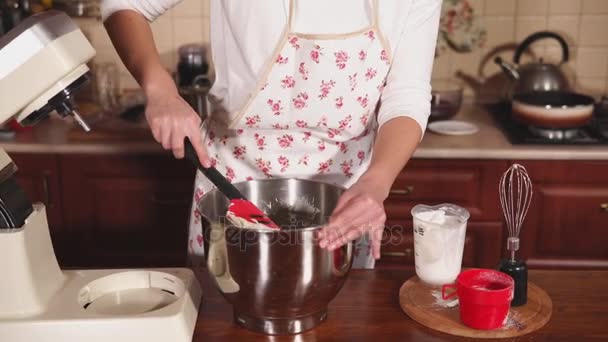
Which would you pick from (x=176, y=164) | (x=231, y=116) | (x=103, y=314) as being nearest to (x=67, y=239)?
(x=176, y=164)

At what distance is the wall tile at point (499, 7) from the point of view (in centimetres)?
269

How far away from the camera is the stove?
2309 millimetres

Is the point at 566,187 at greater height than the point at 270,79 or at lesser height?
lesser

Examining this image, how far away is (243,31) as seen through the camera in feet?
5.14

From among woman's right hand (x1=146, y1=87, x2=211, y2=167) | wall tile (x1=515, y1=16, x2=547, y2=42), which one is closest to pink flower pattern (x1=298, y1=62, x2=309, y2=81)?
woman's right hand (x1=146, y1=87, x2=211, y2=167)

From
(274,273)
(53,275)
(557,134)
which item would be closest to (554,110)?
(557,134)

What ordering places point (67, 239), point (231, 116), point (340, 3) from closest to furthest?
point (340, 3)
point (231, 116)
point (67, 239)

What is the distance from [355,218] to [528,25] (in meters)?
1.76

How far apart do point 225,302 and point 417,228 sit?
340mm

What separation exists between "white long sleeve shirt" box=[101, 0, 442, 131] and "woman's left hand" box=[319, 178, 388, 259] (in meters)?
0.31

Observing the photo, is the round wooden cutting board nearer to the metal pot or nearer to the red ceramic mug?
the red ceramic mug

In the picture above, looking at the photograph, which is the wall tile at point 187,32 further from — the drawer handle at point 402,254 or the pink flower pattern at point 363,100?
the pink flower pattern at point 363,100

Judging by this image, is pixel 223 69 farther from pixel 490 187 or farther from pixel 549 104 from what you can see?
pixel 549 104

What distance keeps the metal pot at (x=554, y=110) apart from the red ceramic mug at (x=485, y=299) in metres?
1.18
